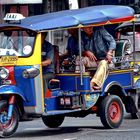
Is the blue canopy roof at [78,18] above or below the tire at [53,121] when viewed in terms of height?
above

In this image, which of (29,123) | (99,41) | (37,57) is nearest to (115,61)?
(99,41)

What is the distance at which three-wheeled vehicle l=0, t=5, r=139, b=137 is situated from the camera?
1234 centimetres

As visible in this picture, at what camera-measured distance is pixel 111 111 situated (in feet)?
44.1

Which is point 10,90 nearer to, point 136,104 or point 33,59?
point 33,59

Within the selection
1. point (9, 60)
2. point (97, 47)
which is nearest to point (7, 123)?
point (9, 60)

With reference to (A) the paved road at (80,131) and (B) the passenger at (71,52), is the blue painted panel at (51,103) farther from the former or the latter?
(B) the passenger at (71,52)

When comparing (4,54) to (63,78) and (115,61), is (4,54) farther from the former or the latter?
(115,61)

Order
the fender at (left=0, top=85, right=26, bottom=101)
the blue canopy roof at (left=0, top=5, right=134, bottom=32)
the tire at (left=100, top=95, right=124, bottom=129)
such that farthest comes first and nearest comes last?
the tire at (left=100, top=95, right=124, bottom=129) → the blue canopy roof at (left=0, top=5, right=134, bottom=32) → the fender at (left=0, top=85, right=26, bottom=101)

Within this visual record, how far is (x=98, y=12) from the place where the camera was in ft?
44.0

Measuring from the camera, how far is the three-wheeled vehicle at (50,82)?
40.5 feet

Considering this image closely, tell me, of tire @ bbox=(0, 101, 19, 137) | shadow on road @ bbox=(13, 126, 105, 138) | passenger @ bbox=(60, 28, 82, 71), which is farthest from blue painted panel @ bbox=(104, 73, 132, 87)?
tire @ bbox=(0, 101, 19, 137)

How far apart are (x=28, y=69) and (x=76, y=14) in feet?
5.18

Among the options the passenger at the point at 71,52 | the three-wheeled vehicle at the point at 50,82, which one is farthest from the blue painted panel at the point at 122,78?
the passenger at the point at 71,52

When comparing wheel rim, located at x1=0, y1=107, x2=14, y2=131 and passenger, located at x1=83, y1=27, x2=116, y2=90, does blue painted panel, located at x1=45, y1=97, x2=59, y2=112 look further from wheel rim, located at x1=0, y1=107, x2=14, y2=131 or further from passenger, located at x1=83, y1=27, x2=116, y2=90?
passenger, located at x1=83, y1=27, x2=116, y2=90
